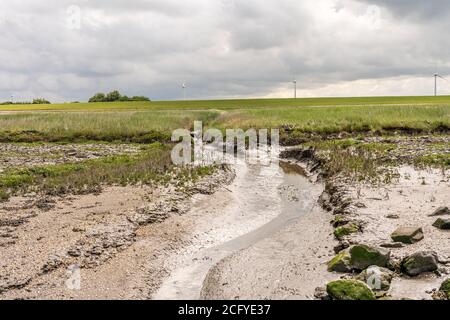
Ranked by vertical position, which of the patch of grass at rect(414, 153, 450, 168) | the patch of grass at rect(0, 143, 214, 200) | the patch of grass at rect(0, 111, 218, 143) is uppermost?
Result: the patch of grass at rect(0, 111, 218, 143)

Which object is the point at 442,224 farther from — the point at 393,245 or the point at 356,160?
the point at 356,160

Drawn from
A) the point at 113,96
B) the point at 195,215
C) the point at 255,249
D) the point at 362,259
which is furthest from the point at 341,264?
the point at 113,96

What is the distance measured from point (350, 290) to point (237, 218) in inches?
391

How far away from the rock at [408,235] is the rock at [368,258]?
225cm

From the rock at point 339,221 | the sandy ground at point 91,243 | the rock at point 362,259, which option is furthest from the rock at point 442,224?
the sandy ground at point 91,243

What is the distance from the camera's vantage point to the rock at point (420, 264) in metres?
12.4

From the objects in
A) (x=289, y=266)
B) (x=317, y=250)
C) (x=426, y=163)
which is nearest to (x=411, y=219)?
(x=317, y=250)

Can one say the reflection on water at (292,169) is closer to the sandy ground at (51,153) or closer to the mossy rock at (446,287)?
the sandy ground at (51,153)

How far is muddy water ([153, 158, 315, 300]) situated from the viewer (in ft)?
46.6

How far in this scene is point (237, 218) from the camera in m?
20.5

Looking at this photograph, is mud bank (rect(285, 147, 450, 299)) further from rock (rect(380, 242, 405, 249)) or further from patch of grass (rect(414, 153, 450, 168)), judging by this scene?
patch of grass (rect(414, 153, 450, 168))

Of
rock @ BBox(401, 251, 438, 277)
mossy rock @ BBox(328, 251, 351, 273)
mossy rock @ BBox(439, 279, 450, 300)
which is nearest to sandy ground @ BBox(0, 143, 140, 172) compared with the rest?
mossy rock @ BBox(328, 251, 351, 273)
